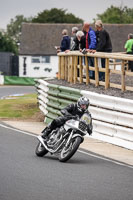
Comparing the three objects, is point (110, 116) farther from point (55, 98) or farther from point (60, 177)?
point (60, 177)

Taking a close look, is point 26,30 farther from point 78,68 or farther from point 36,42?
point 78,68

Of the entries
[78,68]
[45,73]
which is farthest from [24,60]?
[78,68]

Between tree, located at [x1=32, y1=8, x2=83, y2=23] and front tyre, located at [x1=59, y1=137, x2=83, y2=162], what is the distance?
10317 cm

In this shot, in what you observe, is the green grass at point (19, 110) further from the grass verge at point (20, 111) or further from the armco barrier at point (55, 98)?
the armco barrier at point (55, 98)

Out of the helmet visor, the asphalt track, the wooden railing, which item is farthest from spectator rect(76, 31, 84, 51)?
the helmet visor

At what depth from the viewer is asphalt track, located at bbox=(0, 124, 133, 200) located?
907 centimetres

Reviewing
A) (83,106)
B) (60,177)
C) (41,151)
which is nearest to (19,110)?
(41,151)

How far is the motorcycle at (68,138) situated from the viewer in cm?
1229

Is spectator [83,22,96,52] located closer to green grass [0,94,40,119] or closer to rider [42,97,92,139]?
green grass [0,94,40,119]

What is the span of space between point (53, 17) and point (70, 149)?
104664 mm

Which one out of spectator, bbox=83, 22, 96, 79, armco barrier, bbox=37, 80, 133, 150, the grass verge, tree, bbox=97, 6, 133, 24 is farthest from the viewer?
tree, bbox=97, 6, 133, 24

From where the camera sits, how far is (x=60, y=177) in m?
10.6

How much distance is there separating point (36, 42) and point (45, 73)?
4.83m

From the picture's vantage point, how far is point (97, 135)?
16906 millimetres
